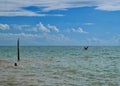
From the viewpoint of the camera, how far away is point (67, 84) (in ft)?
88.8

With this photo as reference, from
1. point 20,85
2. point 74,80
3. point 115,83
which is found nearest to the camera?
point 20,85

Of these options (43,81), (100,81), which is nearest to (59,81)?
(43,81)

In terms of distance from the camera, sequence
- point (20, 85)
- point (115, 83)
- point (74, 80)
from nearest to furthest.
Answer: point (20, 85)
point (115, 83)
point (74, 80)

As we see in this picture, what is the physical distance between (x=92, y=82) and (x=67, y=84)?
2.70m

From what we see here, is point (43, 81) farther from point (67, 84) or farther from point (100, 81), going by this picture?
point (100, 81)

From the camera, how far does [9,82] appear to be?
1083 inches

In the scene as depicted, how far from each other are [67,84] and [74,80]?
2676mm

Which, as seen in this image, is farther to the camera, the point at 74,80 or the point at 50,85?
the point at 74,80

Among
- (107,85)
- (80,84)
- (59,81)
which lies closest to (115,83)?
(107,85)

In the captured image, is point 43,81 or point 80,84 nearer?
point 80,84

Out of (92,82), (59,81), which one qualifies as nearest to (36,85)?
(59,81)

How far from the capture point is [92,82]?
28.2 m

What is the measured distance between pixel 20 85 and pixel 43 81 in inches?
134

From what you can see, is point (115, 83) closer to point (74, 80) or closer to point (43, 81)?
point (74, 80)
